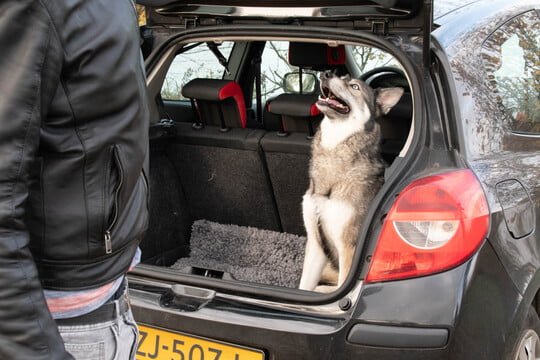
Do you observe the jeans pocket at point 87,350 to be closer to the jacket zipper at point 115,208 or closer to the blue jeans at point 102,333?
the blue jeans at point 102,333

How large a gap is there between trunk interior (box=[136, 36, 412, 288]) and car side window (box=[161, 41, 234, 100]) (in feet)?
1.22

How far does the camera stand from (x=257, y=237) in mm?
4113

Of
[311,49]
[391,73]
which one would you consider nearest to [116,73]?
[311,49]

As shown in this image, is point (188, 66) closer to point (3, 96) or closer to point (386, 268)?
point (386, 268)

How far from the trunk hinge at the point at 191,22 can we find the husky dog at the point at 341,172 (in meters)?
0.76

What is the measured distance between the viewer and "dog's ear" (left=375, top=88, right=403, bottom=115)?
351 centimetres

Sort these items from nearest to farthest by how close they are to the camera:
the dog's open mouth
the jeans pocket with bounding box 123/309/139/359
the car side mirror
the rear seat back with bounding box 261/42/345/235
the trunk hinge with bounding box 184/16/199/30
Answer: the jeans pocket with bounding box 123/309/139/359
the trunk hinge with bounding box 184/16/199/30
the dog's open mouth
the rear seat back with bounding box 261/42/345/235
the car side mirror

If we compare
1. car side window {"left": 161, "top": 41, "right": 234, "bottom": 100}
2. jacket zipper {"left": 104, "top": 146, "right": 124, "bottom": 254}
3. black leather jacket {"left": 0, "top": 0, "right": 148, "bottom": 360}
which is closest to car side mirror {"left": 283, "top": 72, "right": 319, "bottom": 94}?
car side window {"left": 161, "top": 41, "right": 234, "bottom": 100}

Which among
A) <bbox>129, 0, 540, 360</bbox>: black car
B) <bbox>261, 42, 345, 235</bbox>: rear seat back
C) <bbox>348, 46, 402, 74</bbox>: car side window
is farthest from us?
<bbox>348, 46, 402, 74</bbox>: car side window

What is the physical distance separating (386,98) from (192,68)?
136 cm

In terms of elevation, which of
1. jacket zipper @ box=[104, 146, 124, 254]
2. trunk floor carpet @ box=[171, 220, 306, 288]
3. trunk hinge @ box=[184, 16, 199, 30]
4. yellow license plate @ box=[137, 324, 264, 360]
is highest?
trunk hinge @ box=[184, 16, 199, 30]

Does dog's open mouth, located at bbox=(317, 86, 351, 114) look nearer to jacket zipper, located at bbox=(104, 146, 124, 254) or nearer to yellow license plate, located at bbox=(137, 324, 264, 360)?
yellow license plate, located at bbox=(137, 324, 264, 360)

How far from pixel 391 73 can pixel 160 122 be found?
1.52 m

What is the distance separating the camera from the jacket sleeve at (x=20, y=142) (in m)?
1.31
